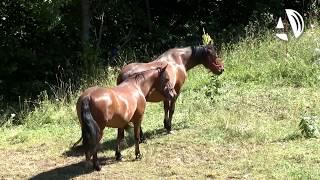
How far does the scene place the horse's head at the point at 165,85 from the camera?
23.6 ft

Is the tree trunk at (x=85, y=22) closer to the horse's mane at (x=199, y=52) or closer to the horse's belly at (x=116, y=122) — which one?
the horse's mane at (x=199, y=52)

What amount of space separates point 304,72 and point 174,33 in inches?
209

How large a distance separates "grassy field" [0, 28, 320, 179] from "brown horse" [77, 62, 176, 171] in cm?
57

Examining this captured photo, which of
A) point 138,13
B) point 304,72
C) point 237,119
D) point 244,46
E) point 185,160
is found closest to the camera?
point 185,160

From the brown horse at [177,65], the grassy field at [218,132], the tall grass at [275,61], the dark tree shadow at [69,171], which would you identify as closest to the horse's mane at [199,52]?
the brown horse at [177,65]

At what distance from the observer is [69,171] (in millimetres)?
6852

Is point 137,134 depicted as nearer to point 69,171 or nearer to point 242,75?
point 69,171

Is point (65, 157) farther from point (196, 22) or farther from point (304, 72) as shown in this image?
point (196, 22)

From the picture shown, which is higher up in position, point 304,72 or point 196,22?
point 196,22

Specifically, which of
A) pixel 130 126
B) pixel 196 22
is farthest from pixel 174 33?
pixel 130 126

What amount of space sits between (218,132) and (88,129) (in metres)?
2.34

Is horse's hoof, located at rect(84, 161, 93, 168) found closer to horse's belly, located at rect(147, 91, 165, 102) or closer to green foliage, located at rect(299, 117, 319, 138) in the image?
horse's belly, located at rect(147, 91, 165, 102)

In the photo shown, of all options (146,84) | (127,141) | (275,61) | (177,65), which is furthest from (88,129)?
(275,61)

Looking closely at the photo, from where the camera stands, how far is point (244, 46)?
12008 millimetres
